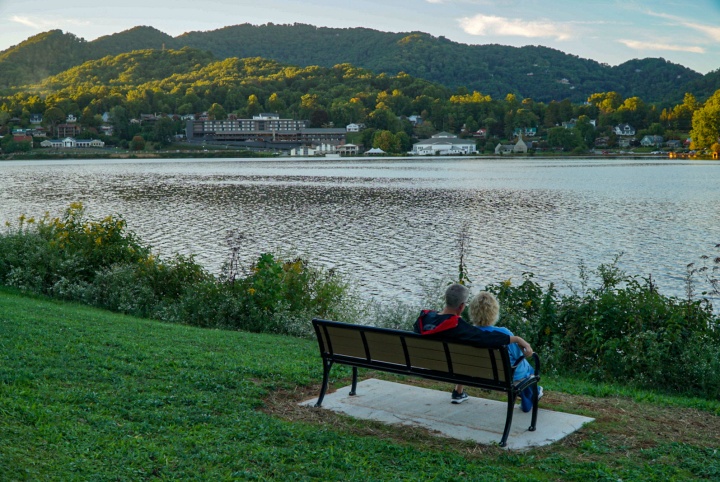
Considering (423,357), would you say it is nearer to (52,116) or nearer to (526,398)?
(526,398)

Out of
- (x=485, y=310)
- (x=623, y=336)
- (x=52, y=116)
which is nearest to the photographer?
(x=485, y=310)

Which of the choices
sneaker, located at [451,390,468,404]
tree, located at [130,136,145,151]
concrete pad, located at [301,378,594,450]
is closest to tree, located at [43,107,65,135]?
tree, located at [130,136,145,151]

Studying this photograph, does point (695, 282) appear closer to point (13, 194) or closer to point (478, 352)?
point (478, 352)

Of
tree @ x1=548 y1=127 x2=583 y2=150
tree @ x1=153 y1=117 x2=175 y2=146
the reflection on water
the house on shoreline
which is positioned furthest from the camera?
tree @ x1=153 y1=117 x2=175 y2=146

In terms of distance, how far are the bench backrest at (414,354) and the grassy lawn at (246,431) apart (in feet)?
1.96

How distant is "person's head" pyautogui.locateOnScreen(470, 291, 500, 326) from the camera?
22.1 ft

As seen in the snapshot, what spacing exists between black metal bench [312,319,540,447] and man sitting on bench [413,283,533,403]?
10cm

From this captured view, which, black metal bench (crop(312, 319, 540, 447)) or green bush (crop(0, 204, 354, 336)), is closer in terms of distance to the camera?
black metal bench (crop(312, 319, 540, 447))

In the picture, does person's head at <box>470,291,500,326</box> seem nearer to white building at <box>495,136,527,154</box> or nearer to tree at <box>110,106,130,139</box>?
white building at <box>495,136,527,154</box>

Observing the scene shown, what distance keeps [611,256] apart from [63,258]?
19.4m

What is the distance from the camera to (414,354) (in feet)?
21.8

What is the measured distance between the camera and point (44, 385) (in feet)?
22.6

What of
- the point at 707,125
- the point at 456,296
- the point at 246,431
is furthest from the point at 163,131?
the point at 246,431

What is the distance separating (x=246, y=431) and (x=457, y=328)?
80.9 inches
